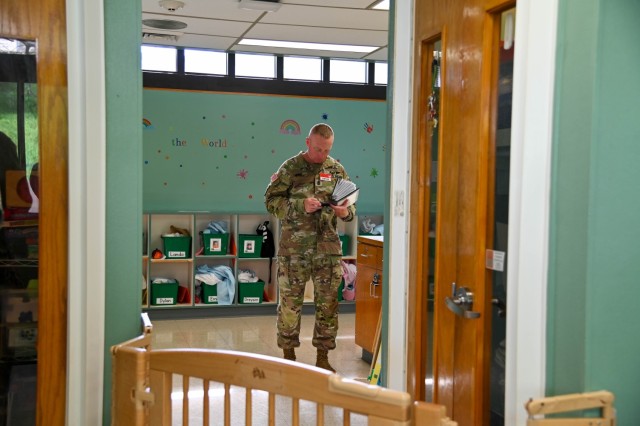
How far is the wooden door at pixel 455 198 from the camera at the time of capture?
2.33 metres

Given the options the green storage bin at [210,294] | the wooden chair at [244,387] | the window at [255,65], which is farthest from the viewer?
the window at [255,65]

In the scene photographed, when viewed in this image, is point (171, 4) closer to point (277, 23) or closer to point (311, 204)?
point (277, 23)

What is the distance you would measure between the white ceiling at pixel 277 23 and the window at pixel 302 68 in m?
0.40

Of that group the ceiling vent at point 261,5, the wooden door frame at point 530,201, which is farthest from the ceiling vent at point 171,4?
the wooden door frame at point 530,201

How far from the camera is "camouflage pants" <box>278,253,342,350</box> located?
5.15 m

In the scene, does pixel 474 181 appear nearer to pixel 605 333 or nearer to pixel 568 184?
pixel 568 184

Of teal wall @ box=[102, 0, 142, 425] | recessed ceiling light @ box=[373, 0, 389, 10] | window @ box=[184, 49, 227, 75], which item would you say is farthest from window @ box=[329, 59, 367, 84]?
teal wall @ box=[102, 0, 142, 425]

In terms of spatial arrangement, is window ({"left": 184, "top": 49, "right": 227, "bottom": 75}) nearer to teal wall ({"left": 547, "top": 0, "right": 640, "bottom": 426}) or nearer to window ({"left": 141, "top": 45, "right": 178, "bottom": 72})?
window ({"left": 141, "top": 45, "right": 178, "bottom": 72})

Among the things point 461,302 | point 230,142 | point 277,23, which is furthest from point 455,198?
point 230,142

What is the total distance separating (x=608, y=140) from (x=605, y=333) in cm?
52

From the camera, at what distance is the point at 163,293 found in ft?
23.6

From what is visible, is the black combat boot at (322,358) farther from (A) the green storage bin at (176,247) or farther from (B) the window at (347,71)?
(B) the window at (347,71)

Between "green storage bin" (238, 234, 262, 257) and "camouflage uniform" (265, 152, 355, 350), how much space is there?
233 cm

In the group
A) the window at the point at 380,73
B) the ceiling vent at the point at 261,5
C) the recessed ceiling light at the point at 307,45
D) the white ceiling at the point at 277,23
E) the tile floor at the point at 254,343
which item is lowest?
the tile floor at the point at 254,343
